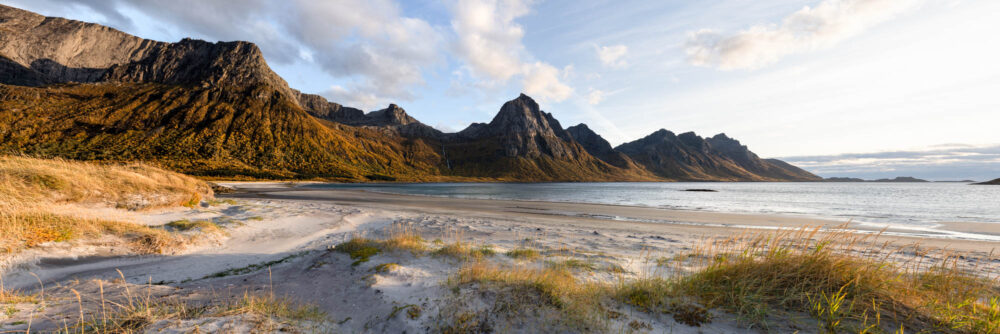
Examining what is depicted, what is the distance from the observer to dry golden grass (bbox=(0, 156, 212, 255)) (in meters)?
7.03

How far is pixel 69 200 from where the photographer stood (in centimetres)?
1005

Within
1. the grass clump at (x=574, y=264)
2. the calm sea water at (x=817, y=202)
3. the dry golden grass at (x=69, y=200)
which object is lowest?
the calm sea water at (x=817, y=202)

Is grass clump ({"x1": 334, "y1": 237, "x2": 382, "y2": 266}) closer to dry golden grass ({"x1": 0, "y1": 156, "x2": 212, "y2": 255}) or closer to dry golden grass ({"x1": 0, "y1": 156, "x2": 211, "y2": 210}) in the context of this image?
dry golden grass ({"x1": 0, "y1": 156, "x2": 212, "y2": 255})

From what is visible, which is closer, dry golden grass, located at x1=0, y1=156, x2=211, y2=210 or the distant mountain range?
dry golden grass, located at x1=0, y1=156, x2=211, y2=210

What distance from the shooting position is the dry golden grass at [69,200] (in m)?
7.03

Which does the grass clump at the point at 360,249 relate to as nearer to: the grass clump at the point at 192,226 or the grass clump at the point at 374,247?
the grass clump at the point at 374,247

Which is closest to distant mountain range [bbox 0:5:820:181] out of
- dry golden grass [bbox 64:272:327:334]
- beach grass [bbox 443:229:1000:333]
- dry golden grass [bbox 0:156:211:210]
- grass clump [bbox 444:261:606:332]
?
dry golden grass [bbox 0:156:211:210]

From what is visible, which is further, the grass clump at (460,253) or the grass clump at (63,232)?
the grass clump at (460,253)

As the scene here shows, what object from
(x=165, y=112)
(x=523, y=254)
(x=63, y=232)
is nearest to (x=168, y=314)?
(x=523, y=254)

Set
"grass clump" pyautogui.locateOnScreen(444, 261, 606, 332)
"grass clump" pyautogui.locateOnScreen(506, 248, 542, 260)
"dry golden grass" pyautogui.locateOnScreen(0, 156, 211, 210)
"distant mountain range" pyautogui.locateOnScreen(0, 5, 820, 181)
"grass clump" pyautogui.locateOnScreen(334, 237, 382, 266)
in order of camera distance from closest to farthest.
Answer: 1. "grass clump" pyautogui.locateOnScreen(444, 261, 606, 332)
2. "grass clump" pyautogui.locateOnScreen(334, 237, 382, 266)
3. "grass clump" pyautogui.locateOnScreen(506, 248, 542, 260)
4. "dry golden grass" pyautogui.locateOnScreen(0, 156, 211, 210)
5. "distant mountain range" pyautogui.locateOnScreen(0, 5, 820, 181)

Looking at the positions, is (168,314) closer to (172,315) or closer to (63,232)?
(172,315)

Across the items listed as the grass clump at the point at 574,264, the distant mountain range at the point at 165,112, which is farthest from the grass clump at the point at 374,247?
the distant mountain range at the point at 165,112

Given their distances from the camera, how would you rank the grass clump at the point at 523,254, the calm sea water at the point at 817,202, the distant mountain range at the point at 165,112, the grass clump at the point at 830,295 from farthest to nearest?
1. the distant mountain range at the point at 165,112
2. the calm sea water at the point at 817,202
3. the grass clump at the point at 523,254
4. the grass clump at the point at 830,295

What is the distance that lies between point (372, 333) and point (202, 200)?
18.3 metres
